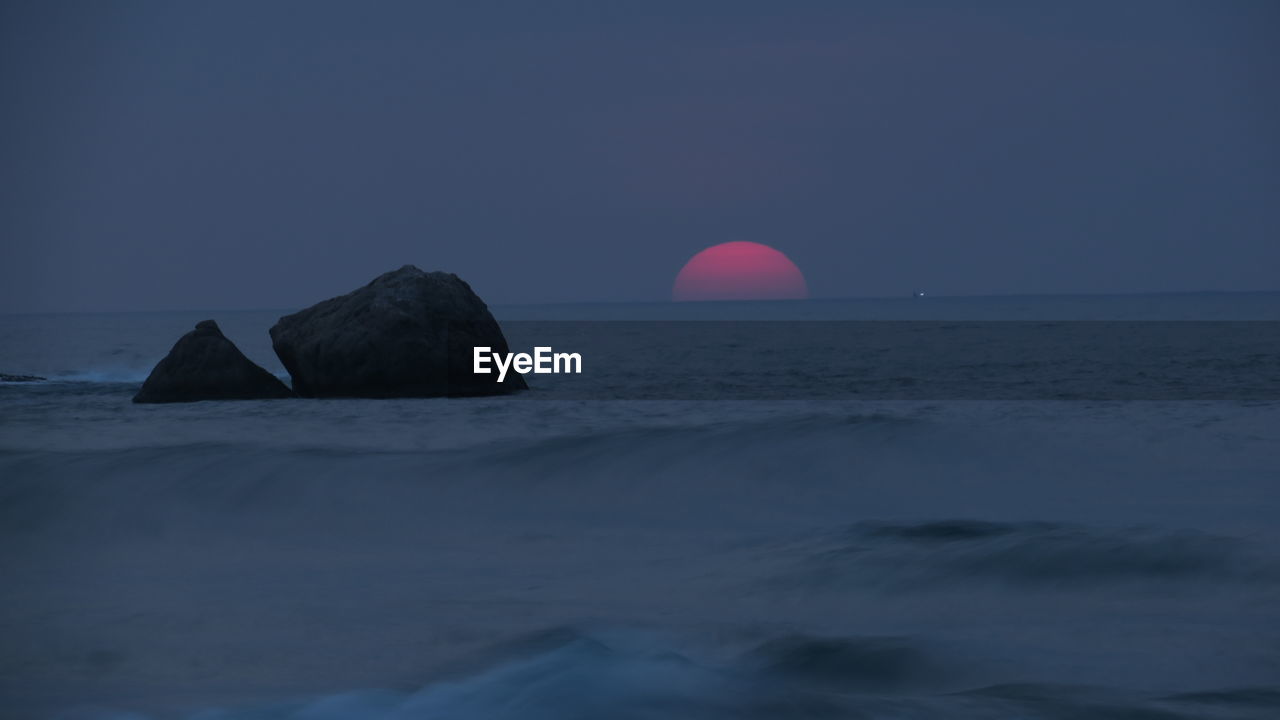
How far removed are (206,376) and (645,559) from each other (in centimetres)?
1369

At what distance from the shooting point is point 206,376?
19.1 m

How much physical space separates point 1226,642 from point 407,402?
47.0ft

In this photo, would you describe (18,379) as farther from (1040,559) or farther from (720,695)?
(720,695)

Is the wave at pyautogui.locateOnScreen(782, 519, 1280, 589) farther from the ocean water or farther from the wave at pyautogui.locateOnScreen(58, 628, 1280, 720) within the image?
the wave at pyautogui.locateOnScreen(58, 628, 1280, 720)

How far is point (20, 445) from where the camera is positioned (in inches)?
504

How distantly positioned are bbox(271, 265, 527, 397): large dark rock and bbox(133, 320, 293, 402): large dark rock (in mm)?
804

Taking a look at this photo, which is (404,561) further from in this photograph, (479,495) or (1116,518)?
(1116,518)

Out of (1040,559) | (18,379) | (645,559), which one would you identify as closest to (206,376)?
(18,379)

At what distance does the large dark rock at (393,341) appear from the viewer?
19.1m

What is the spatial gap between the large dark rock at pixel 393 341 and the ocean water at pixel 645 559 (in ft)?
5.07

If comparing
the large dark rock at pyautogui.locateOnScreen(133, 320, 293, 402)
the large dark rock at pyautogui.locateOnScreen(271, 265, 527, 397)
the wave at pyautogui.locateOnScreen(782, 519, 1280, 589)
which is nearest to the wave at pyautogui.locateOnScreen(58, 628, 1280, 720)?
the wave at pyautogui.locateOnScreen(782, 519, 1280, 589)

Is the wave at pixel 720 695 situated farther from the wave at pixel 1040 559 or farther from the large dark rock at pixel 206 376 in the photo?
the large dark rock at pixel 206 376

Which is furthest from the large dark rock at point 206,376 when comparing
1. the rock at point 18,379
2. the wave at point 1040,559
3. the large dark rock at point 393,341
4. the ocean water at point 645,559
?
the wave at point 1040,559

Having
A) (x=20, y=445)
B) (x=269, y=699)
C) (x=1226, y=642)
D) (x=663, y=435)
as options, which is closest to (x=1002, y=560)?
(x=1226, y=642)
